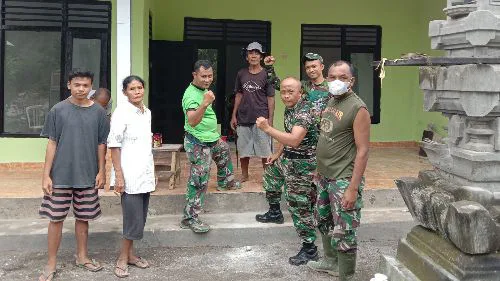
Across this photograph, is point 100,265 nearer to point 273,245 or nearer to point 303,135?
point 273,245

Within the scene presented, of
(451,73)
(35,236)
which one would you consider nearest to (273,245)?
(35,236)

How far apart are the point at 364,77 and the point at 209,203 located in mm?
5541

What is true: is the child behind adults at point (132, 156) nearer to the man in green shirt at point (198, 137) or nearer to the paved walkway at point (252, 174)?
the man in green shirt at point (198, 137)

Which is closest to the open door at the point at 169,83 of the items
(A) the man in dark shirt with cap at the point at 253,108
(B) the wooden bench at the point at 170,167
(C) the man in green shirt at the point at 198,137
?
(B) the wooden bench at the point at 170,167

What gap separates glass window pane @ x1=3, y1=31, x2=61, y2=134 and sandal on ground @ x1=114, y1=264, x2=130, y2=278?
3.79 meters

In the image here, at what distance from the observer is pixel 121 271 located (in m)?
4.74

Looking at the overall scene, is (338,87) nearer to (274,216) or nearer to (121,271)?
(274,216)

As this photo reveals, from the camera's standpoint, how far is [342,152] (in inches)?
159

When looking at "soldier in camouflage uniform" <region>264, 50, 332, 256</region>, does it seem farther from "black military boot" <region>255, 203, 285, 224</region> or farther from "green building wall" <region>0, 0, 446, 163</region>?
"green building wall" <region>0, 0, 446, 163</region>

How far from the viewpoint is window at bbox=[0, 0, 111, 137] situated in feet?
24.6

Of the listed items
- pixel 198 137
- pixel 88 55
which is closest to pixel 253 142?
pixel 198 137

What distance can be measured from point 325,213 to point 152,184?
5.01 feet

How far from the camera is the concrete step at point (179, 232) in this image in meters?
5.38

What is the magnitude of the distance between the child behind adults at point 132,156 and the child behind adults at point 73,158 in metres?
0.18
